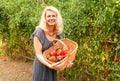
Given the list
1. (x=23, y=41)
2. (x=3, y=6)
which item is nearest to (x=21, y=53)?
(x=23, y=41)

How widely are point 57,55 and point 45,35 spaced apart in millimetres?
283

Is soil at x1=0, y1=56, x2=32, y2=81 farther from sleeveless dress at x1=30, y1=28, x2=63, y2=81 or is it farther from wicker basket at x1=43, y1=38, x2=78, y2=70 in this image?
wicker basket at x1=43, y1=38, x2=78, y2=70

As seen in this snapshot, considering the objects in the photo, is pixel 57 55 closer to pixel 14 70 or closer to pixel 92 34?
pixel 92 34

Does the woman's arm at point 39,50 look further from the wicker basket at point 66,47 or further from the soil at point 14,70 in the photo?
the soil at point 14,70

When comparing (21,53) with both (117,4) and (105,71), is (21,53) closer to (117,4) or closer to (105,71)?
(105,71)

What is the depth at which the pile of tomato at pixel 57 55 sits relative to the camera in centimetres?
298

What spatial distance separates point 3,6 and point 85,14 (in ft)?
7.40

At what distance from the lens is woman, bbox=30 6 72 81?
294 cm

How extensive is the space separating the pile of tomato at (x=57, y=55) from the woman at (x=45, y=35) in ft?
0.31

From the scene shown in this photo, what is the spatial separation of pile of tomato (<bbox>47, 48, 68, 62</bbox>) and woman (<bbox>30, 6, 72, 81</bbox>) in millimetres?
96

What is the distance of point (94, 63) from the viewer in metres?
3.67

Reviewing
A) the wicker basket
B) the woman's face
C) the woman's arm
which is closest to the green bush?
the wicker basket

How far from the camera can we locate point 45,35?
3010 millimetres

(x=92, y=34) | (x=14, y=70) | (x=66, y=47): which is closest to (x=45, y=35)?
(x=66, y=47)
